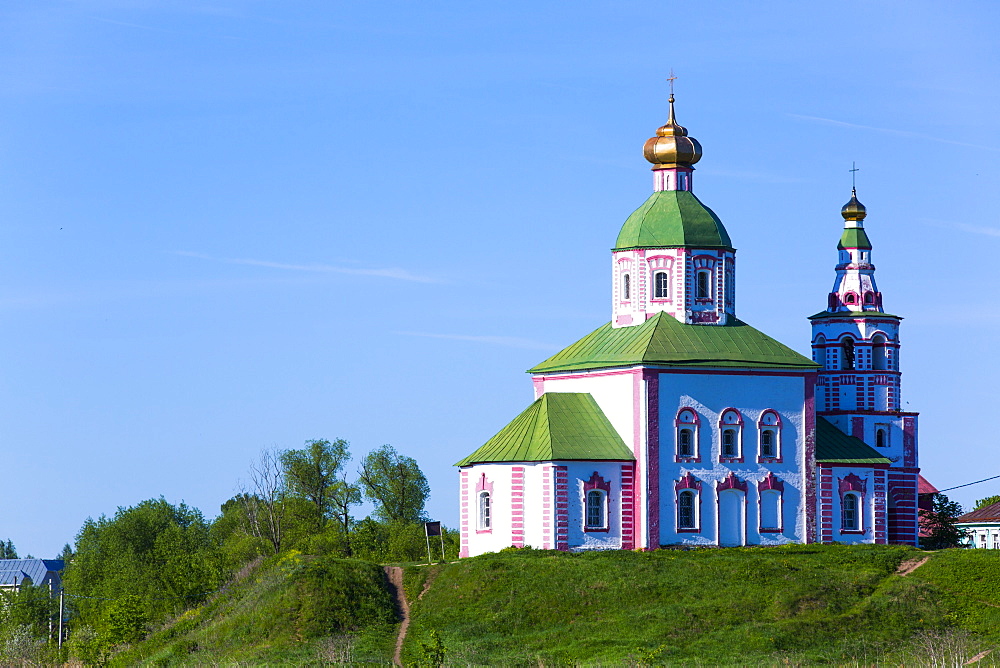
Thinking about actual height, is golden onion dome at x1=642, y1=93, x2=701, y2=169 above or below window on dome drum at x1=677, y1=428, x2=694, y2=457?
above

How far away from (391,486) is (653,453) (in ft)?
91.3

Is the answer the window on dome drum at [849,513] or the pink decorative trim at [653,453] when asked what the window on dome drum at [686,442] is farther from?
the window on dome drum at [849,513]

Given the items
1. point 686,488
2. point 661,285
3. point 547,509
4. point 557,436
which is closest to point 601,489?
point 547,509

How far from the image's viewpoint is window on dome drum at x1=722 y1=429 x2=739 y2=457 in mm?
57750

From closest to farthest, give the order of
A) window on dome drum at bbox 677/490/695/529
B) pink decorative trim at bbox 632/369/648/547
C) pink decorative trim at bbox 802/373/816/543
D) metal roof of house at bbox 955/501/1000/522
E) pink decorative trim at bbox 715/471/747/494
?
pink decorative trim at bbox 632/369/648/547, window on dome drum at bbox 677/490/695/529, pink decorative trim at bbox 715/471/747/494, pink decorative trim at bbox 802/373/816/543, metal roof of house at bbox 955/501/1000/522

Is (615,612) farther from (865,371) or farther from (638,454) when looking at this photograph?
(865,371)

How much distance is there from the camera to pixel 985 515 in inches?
3162

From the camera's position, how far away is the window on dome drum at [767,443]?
191 ft

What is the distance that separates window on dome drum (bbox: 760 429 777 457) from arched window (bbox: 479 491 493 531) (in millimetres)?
9128

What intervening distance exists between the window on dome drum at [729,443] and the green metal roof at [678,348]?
7.18 feet

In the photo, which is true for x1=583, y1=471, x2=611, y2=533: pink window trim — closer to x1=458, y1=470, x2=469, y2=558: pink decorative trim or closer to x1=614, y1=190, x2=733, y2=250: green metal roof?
x1=458, y1=470, x2=469, y2=558: pink decorative trim

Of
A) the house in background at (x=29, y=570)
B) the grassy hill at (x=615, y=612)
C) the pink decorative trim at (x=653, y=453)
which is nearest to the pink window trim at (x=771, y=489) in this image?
the pink decorative trim at (x=653, y=453)

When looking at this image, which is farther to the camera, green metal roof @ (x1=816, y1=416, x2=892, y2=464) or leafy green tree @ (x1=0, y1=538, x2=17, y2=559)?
leafy green tree @ (x1=0, y1=538, x2=17, y2=559)

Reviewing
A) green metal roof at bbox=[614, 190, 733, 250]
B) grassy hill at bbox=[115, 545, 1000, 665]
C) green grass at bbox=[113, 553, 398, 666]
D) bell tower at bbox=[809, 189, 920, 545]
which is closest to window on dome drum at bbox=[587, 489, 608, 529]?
grassy hill at bbox=[115, 545, 1000, 665]
